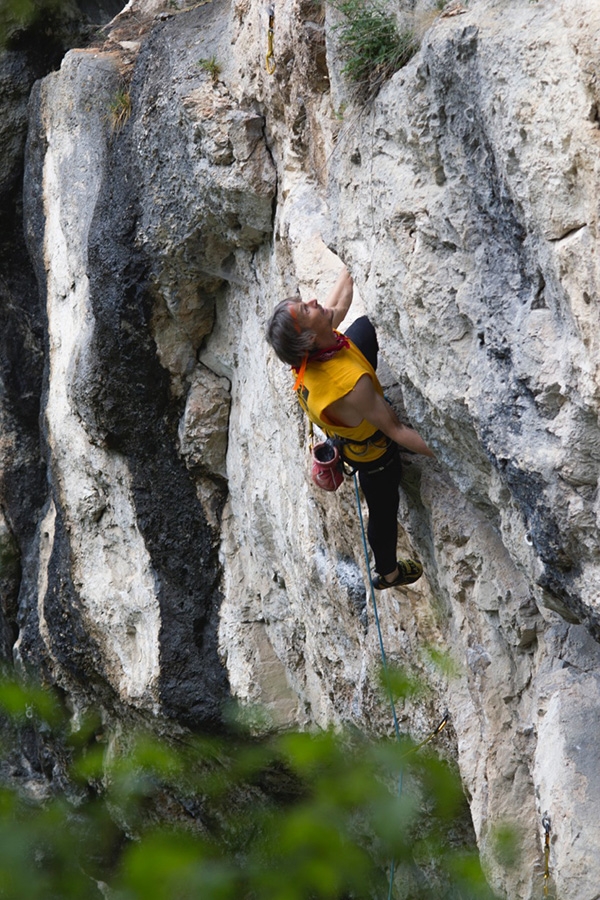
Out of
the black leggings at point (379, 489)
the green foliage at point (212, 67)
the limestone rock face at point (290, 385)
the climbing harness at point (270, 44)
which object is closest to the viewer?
the limestone rock face at point (290, 385)

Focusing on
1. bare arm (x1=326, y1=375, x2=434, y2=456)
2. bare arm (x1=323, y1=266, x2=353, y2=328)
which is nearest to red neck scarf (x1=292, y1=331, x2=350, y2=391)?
bare arm (x1=326, y1=375, x2=434, y2=456)

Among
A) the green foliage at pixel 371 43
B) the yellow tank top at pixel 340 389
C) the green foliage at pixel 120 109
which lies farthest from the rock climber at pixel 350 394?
the green foliage at pixel 120 109

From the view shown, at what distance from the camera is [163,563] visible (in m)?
8.36

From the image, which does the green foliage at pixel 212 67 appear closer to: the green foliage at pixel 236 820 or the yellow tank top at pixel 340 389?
the yellow tank top at pixel 340 389

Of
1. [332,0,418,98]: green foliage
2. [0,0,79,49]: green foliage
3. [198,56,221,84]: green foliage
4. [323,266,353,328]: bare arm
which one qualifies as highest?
[0,0,79,49]: green foliage

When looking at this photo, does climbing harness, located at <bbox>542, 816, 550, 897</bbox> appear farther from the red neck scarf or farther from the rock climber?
the red neck scarf

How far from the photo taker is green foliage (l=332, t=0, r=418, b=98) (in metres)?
4.12

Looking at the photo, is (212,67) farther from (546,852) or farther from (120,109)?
(546,852)

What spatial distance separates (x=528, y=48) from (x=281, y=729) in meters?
5.90

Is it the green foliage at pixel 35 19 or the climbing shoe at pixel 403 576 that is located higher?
the green foliage at pixel 35 19

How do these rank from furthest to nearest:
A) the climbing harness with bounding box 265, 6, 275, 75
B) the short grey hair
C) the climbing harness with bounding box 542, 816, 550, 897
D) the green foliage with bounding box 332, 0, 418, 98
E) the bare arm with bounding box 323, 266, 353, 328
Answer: the climbing harness with bounding box 265, 6, 275, 75, the bare arm with bounding box 323, 266, 353, 328, the short grey hair, the green foliage with bounding box 332, 0, 418, 98, the climbing harness with bounding box 542, 816, 550, 897

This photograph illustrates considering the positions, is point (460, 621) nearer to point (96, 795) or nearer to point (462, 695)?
point (462, 695)

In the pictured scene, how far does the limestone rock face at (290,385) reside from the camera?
3369 millimetres

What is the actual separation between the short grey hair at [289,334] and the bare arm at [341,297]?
0.55m
